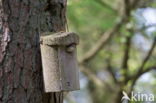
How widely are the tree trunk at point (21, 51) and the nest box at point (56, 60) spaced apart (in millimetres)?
25

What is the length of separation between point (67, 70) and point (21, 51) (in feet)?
0.52

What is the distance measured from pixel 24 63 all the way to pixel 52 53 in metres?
0.09

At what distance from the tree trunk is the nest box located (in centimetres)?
2

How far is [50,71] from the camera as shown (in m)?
1.19

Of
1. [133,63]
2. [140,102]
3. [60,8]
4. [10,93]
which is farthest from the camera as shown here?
[133,63]

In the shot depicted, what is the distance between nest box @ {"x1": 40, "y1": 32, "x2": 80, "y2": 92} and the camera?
3.90 feet

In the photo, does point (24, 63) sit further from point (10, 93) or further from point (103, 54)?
point (103, 54)

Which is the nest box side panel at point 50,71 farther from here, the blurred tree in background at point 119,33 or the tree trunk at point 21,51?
the blurred tree in background at point 119,33

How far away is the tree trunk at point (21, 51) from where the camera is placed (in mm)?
1151

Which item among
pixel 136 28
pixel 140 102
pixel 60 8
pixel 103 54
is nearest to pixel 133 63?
pixel 103 54

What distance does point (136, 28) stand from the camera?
12.8 feet

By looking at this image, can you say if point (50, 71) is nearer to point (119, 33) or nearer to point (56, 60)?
point (56, 60)

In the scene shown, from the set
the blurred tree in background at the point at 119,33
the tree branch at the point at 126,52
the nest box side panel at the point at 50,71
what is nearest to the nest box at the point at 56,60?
the nest box side panel at the point at 50,71

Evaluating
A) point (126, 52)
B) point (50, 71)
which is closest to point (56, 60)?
point (50, 71)
